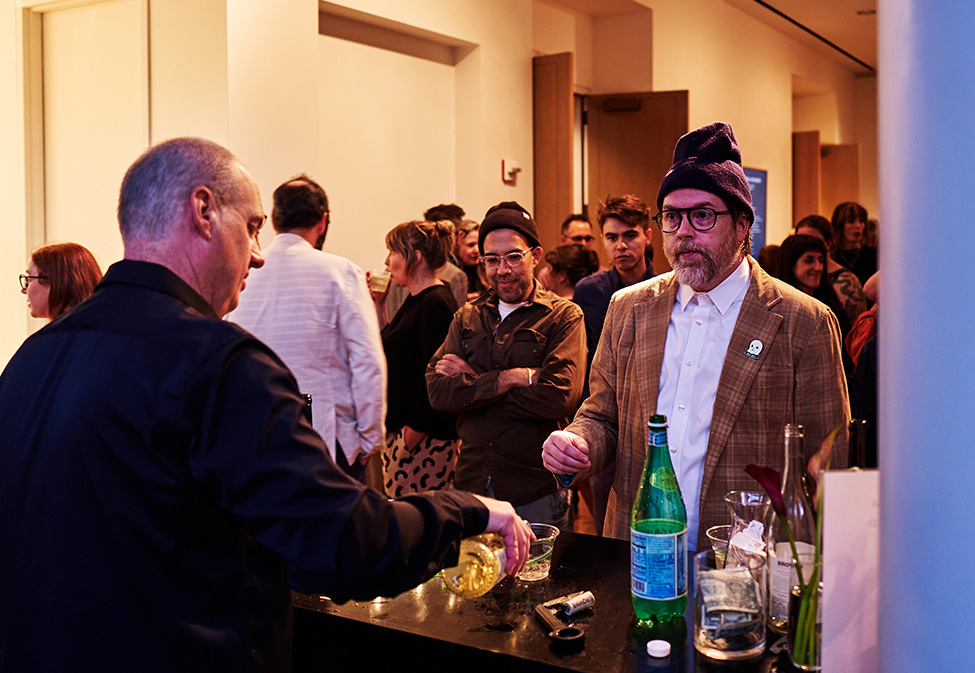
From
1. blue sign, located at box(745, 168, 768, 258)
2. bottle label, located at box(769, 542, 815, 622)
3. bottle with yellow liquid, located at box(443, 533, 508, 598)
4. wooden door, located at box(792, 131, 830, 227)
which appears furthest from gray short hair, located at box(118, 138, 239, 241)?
wooden door, located at box(792, 131, 830, 227)

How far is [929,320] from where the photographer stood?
834mm

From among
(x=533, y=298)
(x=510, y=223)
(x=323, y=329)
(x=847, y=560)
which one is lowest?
(x=847, y=560)

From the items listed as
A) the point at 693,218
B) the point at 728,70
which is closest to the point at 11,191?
the point at 693,218

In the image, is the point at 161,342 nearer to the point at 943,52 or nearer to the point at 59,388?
the point at 59,388

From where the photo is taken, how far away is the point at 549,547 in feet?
5.67

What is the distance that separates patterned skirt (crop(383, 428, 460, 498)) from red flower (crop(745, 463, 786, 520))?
269 cm

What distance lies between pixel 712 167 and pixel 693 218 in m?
0.13

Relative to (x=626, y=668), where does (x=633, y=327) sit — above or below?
above

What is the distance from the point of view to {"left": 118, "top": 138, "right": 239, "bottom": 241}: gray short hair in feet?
4.35

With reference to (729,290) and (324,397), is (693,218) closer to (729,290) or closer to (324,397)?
(729,290)

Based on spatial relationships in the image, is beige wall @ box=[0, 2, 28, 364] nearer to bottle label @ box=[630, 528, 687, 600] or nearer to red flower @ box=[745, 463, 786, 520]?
bottle label @ box=[630, 528, 687, 600]

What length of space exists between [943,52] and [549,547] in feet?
3.83

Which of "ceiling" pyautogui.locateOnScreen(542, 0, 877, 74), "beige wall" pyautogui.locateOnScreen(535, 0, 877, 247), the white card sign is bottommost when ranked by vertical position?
the white card sign

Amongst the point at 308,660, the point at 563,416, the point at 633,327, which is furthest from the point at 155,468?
the point at 563,416
